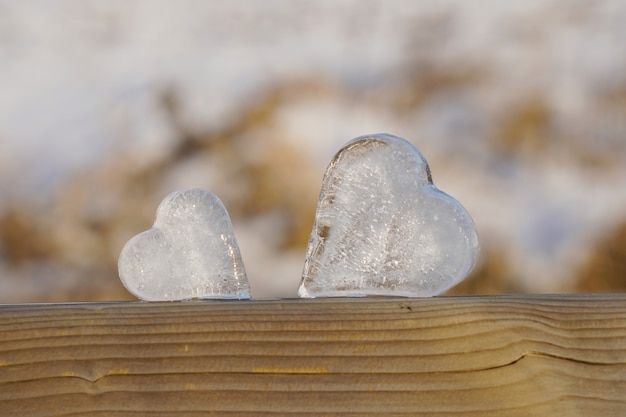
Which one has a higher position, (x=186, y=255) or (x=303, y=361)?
(x=186, y=255)

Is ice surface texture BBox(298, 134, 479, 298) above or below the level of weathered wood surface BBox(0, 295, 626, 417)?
above

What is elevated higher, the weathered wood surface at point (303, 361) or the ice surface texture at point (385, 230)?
the ice surface texture at point (385, 230)

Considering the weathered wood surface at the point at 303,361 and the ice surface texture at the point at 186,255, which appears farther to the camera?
the ice surface texture at the point at 186,255

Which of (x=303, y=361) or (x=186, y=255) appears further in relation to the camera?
(x=186, y=255)

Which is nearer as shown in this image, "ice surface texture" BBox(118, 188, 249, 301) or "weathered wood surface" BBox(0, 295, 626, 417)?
"weathered wood surface" BBox(0, 295, 626, 417)
